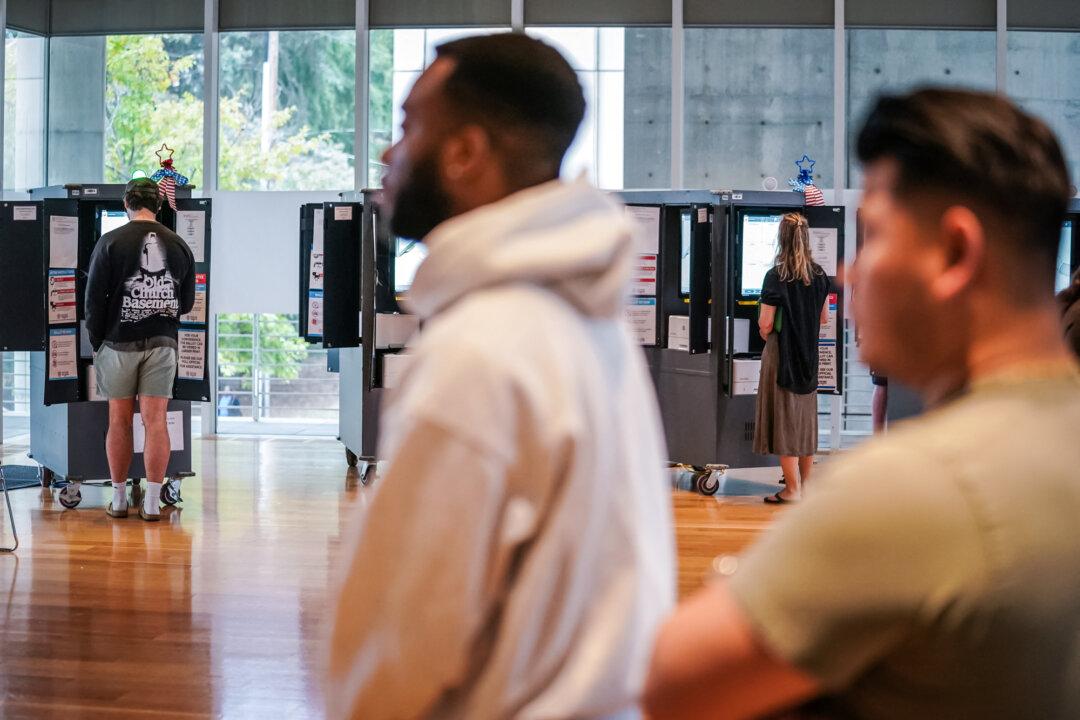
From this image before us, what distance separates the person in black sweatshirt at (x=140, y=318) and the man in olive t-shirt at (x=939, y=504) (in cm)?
588

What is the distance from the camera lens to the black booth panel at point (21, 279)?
6.79 metres

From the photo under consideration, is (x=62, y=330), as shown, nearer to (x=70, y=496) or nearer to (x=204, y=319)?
(x=204, y=319)

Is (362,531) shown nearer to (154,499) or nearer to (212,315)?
(154,499)

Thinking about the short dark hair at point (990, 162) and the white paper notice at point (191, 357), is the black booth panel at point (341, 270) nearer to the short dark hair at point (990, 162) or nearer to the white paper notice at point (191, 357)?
the white paper notice at point (191, 357)

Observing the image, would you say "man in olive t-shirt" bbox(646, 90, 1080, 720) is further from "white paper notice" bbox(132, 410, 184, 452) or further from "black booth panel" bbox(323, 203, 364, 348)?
"black booth panel" bbox(323, 203, 364, 348)

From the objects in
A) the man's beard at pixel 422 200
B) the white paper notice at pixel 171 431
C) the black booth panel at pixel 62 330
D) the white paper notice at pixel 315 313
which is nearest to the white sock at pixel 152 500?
the white paper notice at pixel 171 431

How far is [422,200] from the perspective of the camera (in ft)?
4.07

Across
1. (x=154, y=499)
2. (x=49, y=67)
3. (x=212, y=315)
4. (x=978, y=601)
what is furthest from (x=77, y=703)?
(x=49, y=67)

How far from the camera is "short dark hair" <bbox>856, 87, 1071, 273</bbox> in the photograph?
84cm

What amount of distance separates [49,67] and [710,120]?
575cm

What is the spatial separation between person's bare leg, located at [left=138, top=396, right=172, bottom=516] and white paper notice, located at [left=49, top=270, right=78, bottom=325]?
0.74 metres

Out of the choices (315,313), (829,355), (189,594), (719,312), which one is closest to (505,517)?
(189,594)

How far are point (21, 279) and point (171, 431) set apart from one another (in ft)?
3.88

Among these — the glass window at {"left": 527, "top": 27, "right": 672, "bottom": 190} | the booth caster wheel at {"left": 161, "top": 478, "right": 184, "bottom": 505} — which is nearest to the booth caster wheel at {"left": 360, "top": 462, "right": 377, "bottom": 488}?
the booth caster wheel at {"left": 161, "top": 478, "right": 184, "bottom": 505}
